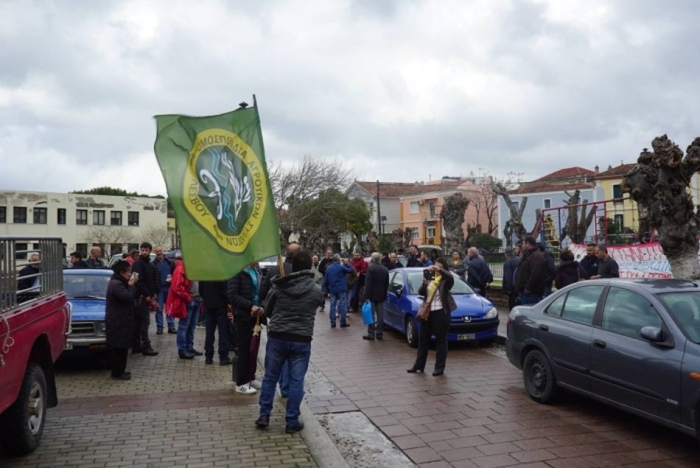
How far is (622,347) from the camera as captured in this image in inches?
227

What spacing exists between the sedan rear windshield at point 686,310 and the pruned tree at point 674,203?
4.62m

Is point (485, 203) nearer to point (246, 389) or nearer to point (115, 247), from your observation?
point (115, 247)

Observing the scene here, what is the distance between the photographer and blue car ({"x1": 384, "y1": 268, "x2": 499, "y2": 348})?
35.8 feet

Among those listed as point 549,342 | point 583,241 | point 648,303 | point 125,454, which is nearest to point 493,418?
point 549,342

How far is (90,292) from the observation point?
10156mm

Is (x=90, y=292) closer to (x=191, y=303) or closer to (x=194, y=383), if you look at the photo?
(x=191, y=303)

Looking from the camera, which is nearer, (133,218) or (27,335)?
(27,335)

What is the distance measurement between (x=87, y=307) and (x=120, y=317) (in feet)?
5.10

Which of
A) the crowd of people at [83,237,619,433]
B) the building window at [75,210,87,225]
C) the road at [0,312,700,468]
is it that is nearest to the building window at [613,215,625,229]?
the crowd of people at [83,237,619,433]

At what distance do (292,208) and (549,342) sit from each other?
3536 centimetres

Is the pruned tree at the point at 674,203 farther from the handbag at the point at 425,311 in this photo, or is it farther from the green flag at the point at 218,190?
the green flag at the point at 218,190

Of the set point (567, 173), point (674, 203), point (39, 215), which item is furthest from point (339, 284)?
point (567, 173)

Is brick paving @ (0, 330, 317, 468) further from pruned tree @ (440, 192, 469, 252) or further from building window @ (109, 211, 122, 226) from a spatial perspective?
building window @ (109, 211, 122, 226)

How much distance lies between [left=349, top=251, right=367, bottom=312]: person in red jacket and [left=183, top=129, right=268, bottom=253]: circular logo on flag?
9.93 meters
